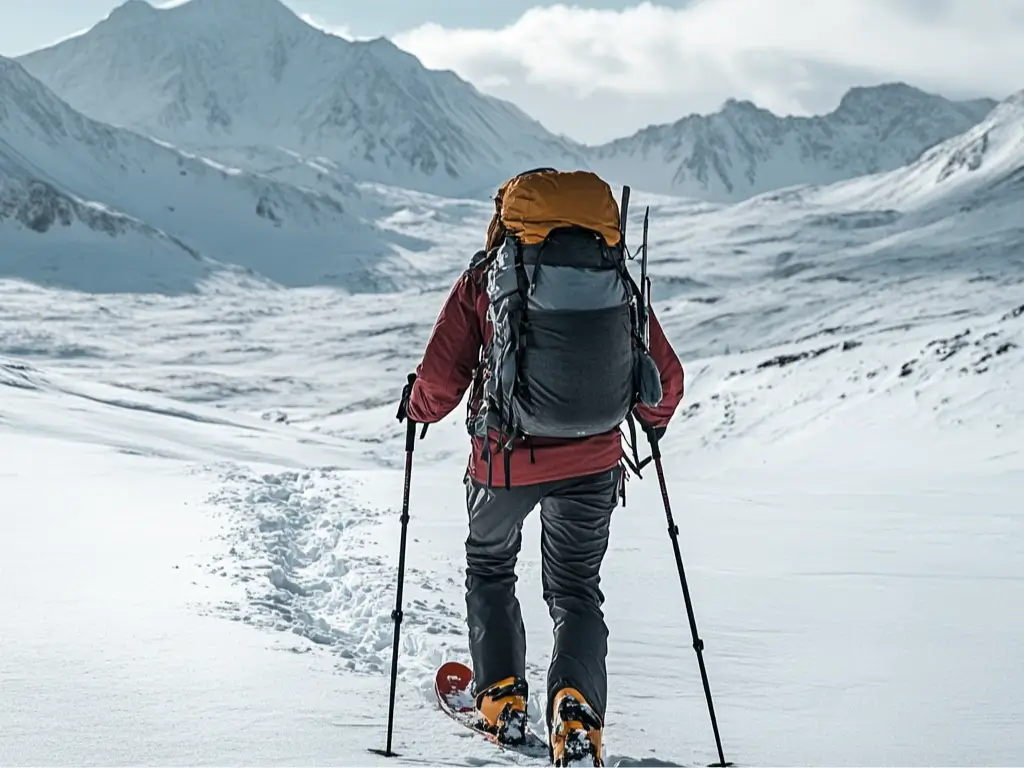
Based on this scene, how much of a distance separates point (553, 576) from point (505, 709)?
0.67m

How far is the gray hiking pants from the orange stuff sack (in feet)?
3.81

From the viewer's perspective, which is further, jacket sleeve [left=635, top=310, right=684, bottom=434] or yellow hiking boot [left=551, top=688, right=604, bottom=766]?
jacket sleeve [left=635, top=310, right=684, bottom=434]

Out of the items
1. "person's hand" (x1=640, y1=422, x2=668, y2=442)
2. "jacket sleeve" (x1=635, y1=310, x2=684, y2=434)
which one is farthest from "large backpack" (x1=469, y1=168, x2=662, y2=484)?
"person's hand" (x1=640, y1=422, x2=668, y2=442)

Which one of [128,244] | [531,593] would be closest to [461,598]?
[531,593]

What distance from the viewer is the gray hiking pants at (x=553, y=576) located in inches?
174

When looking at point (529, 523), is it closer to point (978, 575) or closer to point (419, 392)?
point (978, 575)

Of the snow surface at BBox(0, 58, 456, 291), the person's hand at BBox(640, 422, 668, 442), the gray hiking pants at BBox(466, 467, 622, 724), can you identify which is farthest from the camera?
the snow surface at BBox(0, 58, 456, 291)

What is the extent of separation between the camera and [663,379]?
4812 mm

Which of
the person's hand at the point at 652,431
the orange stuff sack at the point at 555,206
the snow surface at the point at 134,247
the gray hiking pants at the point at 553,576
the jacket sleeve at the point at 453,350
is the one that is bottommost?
the gray hiking pants at the point at 553,576

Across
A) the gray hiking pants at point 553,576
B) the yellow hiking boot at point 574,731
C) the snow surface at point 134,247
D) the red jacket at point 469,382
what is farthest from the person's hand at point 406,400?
the snow surface at point 134,247

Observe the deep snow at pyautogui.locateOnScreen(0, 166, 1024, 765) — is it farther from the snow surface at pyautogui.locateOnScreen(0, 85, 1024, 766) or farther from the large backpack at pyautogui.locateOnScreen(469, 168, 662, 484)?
the large backpack at pyautogui.locateOnScreen(469, 168, 662, 484)

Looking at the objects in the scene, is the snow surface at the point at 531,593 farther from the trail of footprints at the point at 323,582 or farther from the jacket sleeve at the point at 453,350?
the jacket sleeve at the point at 453,350

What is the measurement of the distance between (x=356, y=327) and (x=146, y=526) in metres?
98.6

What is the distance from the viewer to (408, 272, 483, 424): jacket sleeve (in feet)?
14.4
